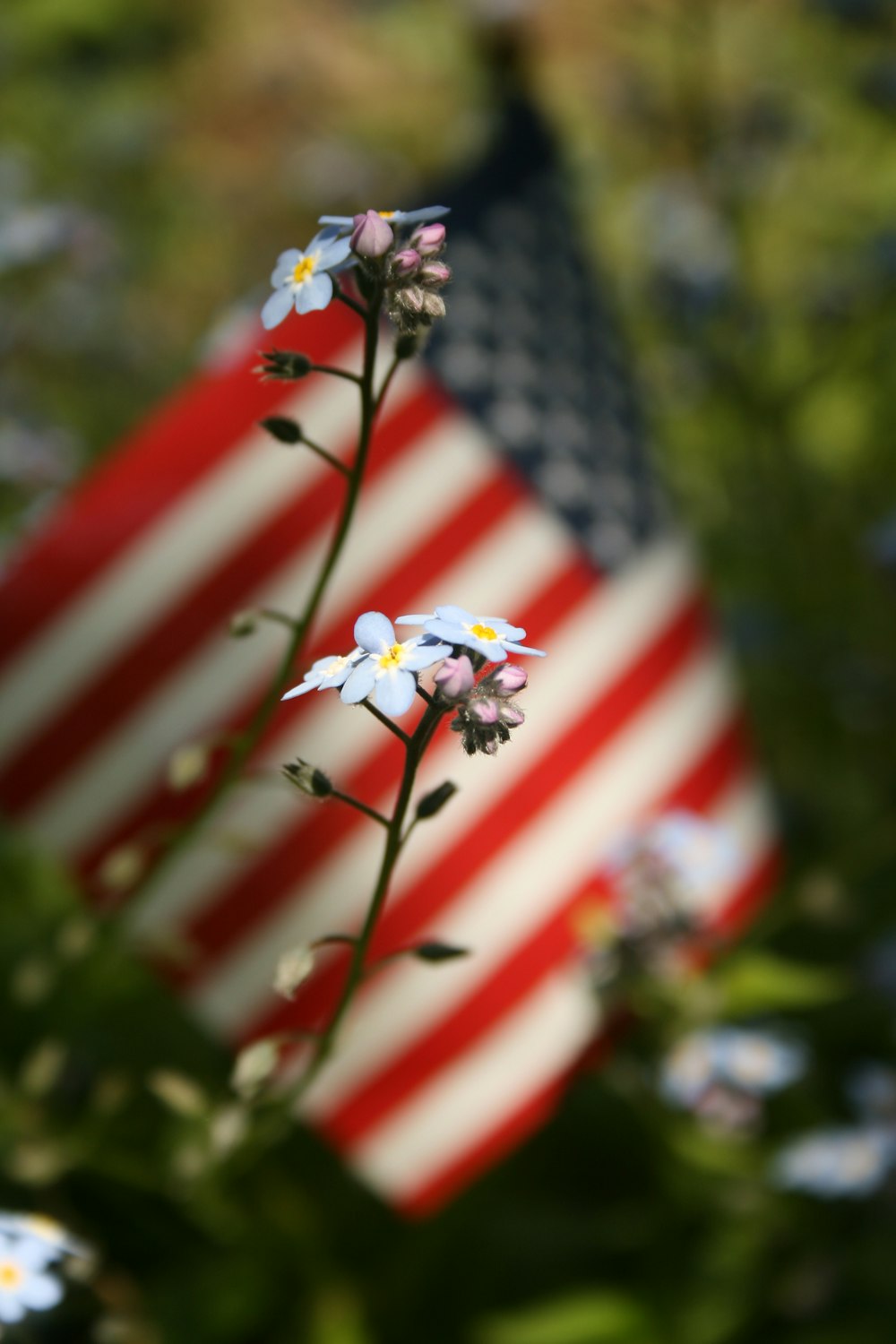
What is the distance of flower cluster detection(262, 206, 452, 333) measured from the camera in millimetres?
902

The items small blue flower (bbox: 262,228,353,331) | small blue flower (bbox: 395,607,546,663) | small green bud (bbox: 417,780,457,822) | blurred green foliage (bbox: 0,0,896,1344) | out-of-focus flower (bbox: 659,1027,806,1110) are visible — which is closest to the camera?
small blue flower (bbox: 395,607,546,663)

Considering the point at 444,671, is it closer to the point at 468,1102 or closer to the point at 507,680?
the point at 507,680

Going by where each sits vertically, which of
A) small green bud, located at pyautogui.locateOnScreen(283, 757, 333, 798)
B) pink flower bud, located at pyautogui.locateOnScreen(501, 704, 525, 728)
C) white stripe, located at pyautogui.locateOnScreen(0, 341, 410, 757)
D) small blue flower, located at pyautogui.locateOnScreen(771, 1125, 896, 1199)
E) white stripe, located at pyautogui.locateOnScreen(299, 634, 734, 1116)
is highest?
white stripe, located at pyautogui.locateOnScreen(0, 341, 410, 757)

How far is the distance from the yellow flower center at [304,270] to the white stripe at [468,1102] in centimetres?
116

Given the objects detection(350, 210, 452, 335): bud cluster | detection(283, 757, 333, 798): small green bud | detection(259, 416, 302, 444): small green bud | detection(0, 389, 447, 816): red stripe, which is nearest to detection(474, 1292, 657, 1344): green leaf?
detection(0, 389, 447, 816): red stripe

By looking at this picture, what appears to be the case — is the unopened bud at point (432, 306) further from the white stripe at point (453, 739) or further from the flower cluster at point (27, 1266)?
the white stripe at point (453, 739)

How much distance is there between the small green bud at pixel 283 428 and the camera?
40.6 inches

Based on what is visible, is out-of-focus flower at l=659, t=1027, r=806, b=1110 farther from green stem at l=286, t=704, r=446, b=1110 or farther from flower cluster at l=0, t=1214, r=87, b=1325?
flower cluster at l=0, t=1214, r=87, b=1325

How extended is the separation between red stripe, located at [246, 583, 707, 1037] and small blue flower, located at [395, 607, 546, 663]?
102 cm

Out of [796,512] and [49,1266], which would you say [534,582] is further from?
[796,512]

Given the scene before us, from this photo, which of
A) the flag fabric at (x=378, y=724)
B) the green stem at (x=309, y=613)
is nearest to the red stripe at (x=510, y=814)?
the flag fabric at (x=378, y=724)

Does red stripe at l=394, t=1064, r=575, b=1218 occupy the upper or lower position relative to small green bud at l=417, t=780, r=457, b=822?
upper

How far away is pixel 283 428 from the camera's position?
1038 mm

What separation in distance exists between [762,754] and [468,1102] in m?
1.31
